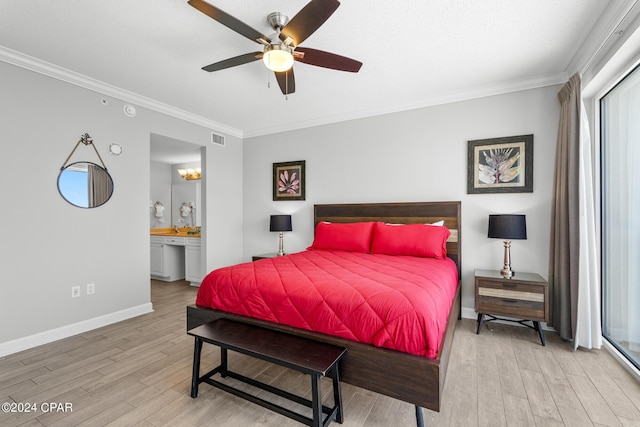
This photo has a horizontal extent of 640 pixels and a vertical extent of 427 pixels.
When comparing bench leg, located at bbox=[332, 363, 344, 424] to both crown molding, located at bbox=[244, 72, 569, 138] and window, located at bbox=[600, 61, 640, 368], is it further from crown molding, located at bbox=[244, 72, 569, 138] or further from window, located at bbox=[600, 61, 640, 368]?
crown molding, located at bbox=[244, 72, 569, 138]

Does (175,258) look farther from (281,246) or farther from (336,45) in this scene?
(336,45)

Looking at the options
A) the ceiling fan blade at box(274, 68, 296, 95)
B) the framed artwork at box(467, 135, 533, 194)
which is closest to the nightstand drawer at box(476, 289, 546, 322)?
the framed artwork at box(467, 135, 533, 194)

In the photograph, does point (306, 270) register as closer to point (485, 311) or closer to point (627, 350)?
point (485, 311)

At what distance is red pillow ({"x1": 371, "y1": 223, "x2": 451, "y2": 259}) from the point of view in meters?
3.07

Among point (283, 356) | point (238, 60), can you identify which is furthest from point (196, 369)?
point (238, 60)

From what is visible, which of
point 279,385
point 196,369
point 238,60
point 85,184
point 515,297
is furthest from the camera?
point 85,184

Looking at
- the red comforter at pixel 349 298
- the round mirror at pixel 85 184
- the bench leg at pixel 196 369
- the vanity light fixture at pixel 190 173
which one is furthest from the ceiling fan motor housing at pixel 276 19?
the vanity light fixture at pixel 190 173

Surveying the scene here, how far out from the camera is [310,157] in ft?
14.6

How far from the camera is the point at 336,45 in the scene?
2.45m

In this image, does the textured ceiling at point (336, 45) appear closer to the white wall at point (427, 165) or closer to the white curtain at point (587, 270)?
the white wall at point (427, 165)

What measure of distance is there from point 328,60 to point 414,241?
200 cm

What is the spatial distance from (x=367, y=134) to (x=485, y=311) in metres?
2.56

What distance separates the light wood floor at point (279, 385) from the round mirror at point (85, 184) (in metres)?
1.41

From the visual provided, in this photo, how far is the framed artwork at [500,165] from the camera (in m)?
3.11
